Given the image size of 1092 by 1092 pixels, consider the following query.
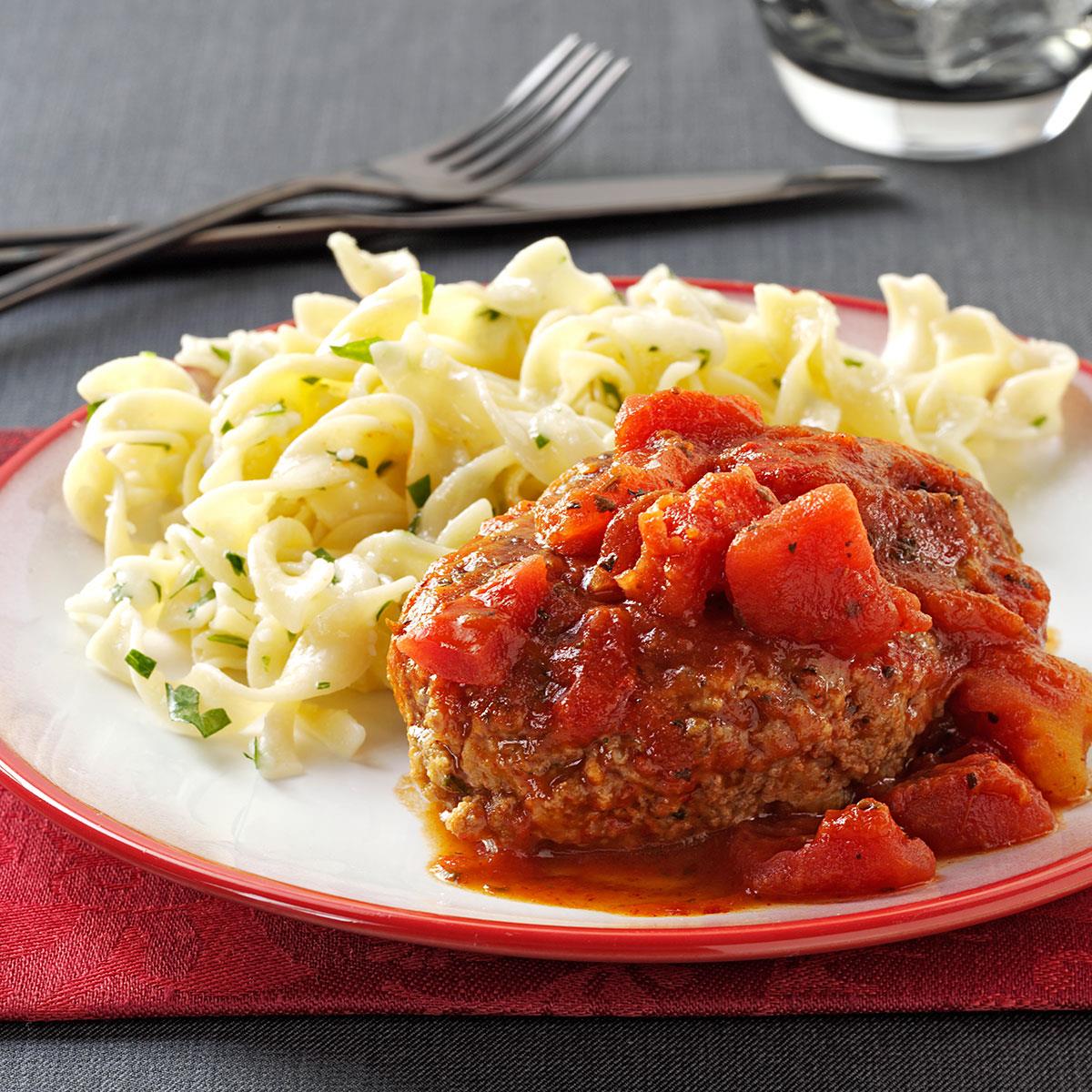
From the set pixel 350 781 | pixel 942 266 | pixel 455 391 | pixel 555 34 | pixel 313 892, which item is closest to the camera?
pixel 313 892

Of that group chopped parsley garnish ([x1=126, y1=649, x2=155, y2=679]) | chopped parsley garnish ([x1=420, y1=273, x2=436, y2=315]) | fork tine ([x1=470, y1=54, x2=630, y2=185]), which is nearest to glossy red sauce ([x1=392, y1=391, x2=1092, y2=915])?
chopped parsley garnish ([x1=126, y1=649, x2=155, y2=679])

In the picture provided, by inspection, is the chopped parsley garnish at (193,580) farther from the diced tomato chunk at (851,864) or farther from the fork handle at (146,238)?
the fork handle at (146,238)

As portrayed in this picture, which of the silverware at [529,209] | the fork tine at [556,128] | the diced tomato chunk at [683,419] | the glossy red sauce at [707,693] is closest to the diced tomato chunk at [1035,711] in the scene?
the glossy red sauce at [707,693]

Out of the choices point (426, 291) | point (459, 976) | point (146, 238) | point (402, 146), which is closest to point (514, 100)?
point (402, 146)

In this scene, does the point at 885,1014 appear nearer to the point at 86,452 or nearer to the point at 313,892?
the point at 313,892

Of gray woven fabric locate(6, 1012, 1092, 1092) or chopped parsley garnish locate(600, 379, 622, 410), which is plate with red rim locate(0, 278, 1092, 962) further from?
chopped parsley garnish locate(600, 379, 622, 410)

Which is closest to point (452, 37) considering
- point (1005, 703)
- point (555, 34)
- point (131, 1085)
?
point (555, 34)

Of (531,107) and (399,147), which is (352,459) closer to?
(531,107)

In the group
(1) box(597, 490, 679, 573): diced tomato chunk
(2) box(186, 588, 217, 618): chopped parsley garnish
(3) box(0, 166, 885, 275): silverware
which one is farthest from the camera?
(3) box(0, 166, 885, 275): silverware
